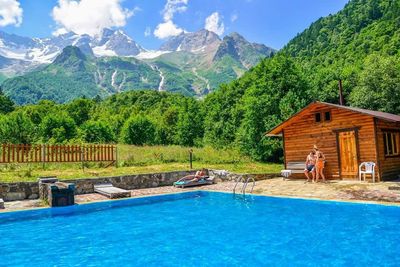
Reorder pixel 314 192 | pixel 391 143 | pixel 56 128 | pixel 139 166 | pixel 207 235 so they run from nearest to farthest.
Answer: pixel 207 235 < pixel 314 192 < pixel 391 143 < pixel 139 166 < pixel 56 128

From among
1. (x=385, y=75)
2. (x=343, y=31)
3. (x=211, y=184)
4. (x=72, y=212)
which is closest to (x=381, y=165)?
(x=211, y=184)

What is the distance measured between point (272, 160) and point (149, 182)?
14988 mm

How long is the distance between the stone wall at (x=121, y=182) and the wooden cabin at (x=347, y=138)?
3573 millimetres

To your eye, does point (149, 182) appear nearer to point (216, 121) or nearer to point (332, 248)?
point (332, 248)

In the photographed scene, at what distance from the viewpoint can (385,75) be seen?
39.2m

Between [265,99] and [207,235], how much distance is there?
23286 mm

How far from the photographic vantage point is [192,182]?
61.5 feet

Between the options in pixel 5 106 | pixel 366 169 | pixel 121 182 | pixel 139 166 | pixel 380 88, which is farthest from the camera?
pixel 5 106

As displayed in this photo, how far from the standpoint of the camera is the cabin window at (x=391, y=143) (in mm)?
17716

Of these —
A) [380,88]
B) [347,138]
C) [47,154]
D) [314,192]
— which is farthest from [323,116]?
[380,88]

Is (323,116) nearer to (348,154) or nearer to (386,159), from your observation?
(348,154)

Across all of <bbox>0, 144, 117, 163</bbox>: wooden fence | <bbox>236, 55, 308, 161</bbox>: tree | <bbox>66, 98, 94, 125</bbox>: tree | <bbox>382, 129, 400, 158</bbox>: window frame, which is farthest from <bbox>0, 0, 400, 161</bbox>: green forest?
<bbox>382, 129, 400, 158</bbox>: window frame

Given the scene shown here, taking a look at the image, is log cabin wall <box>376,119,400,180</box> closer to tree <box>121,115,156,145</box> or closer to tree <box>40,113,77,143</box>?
tree <box>121,115,156,145</box>

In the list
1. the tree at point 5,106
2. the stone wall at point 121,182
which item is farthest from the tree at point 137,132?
the stone wall at point 121,182
